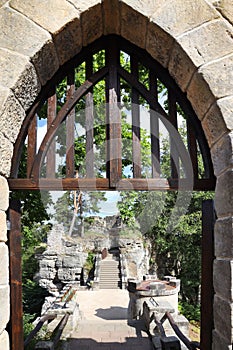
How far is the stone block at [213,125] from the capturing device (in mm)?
2150

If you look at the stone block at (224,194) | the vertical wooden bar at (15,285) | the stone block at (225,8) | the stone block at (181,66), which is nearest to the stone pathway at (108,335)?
the vertical wooden bar at (15,285)

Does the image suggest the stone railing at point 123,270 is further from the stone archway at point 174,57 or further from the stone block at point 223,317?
the stone archway at point 174,57

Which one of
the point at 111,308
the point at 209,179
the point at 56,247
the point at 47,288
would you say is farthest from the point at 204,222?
the point at 56,247

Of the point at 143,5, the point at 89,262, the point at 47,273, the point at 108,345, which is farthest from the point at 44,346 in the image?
the point at 89,262

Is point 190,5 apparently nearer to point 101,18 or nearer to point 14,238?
point 101,18

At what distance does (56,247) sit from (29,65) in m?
16.5

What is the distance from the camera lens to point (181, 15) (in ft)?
7.29

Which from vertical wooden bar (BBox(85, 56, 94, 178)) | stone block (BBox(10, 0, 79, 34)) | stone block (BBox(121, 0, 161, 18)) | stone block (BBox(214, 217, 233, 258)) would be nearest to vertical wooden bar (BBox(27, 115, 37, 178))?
vertical wooden bar (BBox(85, 56, 94, 178))

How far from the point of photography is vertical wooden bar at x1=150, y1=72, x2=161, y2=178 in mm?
2527

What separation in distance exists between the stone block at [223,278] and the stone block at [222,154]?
58 centimetres

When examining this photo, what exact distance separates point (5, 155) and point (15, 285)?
890 millimetres

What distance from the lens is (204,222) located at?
8.04ft

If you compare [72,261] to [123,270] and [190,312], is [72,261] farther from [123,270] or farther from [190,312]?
[190,312]

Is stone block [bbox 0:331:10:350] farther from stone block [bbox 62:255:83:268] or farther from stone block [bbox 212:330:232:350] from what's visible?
stone block [bbox 62:255:83:268]
